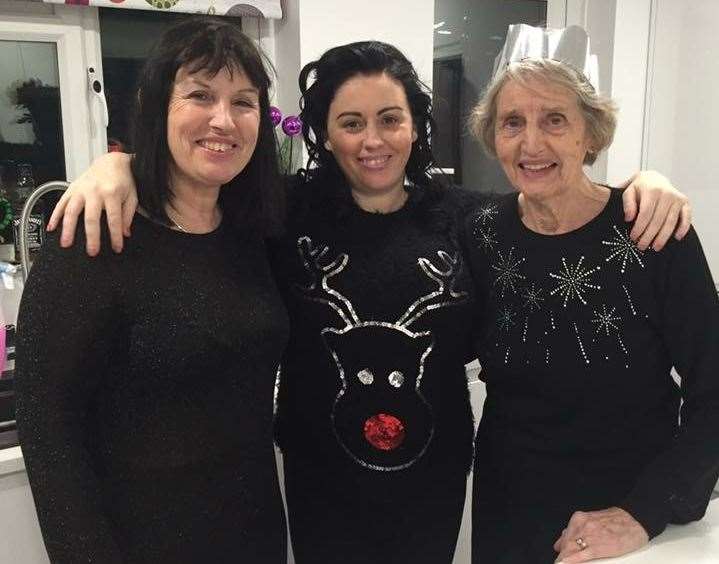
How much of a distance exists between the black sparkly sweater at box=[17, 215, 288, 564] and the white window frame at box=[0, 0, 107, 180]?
1.16 meters

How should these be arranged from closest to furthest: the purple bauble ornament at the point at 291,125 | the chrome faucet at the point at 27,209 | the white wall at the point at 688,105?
the chrome faucet at the point at 27,209 → the purple bauble ornament at the point at 291,125 → the white wall at the point at 688,105

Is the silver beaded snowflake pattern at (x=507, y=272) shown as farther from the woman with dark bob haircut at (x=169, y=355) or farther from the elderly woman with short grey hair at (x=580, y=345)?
the woman with dark bob haircut at (x=169, y=355)

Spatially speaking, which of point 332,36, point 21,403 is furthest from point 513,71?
point 332,36

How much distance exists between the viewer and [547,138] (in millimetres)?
1130

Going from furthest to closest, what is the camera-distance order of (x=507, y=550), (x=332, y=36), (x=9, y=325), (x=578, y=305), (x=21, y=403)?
(x=332, y=36) → (x=9, y=325) → (x=507, y=550) → (x=578, y=305) → (x=21, y=403)

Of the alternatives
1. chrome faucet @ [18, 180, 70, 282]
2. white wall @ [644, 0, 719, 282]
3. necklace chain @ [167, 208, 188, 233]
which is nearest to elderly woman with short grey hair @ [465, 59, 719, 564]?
necklace chain @ [167, 208, 188, 233]

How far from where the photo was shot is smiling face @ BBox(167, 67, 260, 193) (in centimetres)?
100

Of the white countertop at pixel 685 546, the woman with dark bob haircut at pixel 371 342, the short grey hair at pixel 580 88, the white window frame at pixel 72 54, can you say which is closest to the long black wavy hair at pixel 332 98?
the woman with dark bob haircut at pixel 371 342

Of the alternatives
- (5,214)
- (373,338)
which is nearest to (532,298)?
(373,338)

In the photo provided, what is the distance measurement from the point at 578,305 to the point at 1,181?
162 centimetres

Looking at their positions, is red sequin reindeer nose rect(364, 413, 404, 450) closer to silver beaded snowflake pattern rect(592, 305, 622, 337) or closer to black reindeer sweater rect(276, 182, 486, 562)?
black reindeer sweater rect(276, 182, 486, 562)

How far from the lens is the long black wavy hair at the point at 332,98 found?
1.32 metres

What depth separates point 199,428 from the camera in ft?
3.28

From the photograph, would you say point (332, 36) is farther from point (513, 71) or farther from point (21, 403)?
point (21, 403)
